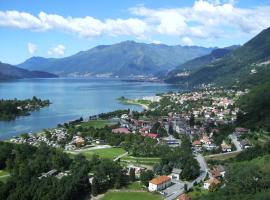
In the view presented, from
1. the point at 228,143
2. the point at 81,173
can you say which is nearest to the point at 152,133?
the point at 228,143

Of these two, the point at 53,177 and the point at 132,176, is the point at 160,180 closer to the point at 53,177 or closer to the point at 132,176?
the point at 132,176

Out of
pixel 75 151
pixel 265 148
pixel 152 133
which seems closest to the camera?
pixel 265 148

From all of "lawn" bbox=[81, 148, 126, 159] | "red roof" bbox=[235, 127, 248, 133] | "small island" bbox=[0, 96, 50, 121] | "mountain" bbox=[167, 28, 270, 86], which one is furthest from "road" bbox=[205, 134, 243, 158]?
"mountain" bbox=[167, 28, 270, 86]

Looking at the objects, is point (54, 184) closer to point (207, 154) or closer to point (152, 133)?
point (207, 154)

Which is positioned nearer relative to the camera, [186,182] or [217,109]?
[186,182]

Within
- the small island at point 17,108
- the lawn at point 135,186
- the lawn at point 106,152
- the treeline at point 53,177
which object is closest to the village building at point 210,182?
the lawn at point 135,186

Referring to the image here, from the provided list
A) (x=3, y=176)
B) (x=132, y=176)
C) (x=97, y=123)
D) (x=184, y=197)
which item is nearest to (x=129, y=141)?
(x=132, y=176)
